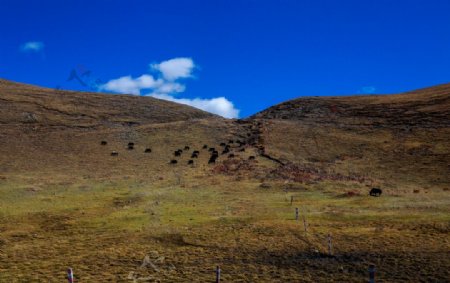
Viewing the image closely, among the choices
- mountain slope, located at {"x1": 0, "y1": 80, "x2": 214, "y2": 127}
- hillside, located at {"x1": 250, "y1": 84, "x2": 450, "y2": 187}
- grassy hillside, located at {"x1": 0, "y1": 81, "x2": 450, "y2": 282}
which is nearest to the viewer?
grassy hillside, located at {"x1": 0, "y1": 81, "x2": 450, "y2": 282}

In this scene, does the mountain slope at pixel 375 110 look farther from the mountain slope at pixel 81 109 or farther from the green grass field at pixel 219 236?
the green grass field at pixel 219 236

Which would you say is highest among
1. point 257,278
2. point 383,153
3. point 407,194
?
point 383,153

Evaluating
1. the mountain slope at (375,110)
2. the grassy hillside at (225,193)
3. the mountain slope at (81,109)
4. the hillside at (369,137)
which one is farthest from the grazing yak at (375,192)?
the mountain slope at (81,109)

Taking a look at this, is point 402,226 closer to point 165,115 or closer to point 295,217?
point 295,217

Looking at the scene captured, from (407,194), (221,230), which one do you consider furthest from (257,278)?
(407,194)

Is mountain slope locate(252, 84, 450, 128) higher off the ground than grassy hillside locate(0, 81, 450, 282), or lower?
higher

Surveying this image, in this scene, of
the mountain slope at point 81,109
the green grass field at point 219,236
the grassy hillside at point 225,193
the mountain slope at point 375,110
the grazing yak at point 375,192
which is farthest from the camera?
the mountain slope at point 81,109

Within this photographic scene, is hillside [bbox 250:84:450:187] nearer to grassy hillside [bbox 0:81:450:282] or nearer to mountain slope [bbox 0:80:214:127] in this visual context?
grassy hillside [bbox 0:81:450:282]

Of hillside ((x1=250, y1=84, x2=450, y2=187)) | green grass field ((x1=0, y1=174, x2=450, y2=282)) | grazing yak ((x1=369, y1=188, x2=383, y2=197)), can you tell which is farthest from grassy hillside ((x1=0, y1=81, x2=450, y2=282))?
grazing yak ((x1=369, y1=188, x2=383, y2=197))

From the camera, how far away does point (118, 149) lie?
80062 mm

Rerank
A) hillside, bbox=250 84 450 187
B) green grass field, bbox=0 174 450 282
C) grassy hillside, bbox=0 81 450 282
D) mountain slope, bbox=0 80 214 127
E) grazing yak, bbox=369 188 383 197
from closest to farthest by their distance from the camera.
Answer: green grass field, bbox=0 174 450 282 → grassy hillside, bbox=0 81 450 282 → grazing yak, bbox=369 188 383 197 → hillside, bbox=250 84 450 187 → mountain slope, bbox=0 80 214 127

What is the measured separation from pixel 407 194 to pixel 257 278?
109 feet

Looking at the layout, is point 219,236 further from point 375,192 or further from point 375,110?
point 375,110

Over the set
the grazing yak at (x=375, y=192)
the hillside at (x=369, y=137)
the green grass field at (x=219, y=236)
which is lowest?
the green grass field at (x=219, y=236)
